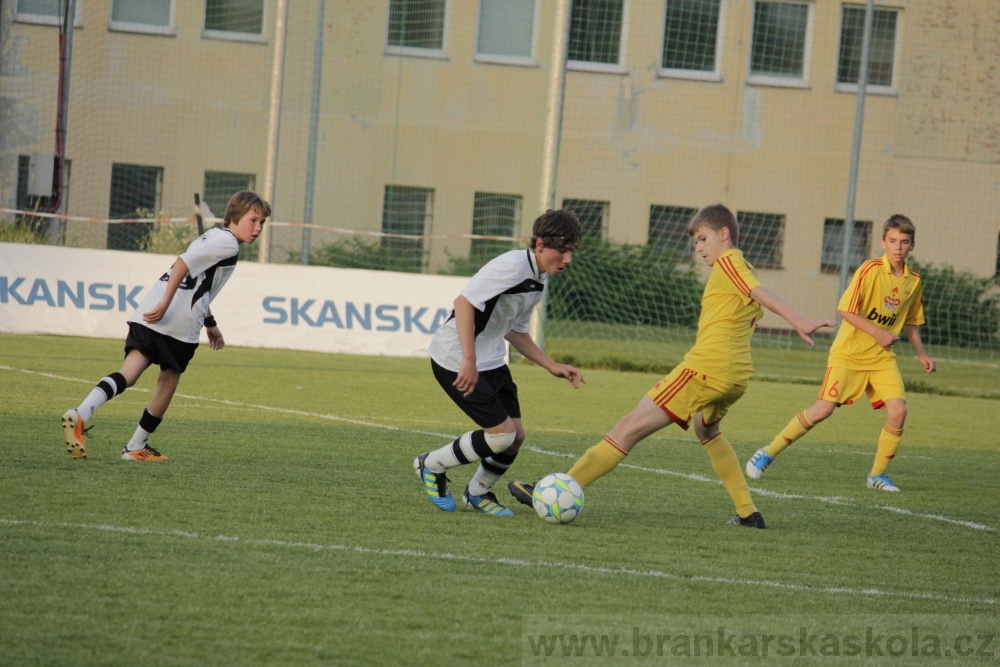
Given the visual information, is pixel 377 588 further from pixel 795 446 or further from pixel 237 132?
pixel 237 132

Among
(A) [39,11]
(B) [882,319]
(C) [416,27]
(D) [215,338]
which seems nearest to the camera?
(D) [215,338]

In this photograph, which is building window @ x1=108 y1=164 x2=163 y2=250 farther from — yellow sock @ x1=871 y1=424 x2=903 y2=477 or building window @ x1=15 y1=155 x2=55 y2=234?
yellow sock @ x1=871 y1=424 x2=903 y2=477

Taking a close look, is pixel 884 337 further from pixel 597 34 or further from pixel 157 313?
pixel 597 34

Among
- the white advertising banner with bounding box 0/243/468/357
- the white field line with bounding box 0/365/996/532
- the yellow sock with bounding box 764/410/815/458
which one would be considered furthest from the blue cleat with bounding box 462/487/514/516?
the white advertising banner with bounding box 0/243/468/357

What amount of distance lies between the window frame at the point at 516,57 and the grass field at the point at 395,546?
50.9 feet

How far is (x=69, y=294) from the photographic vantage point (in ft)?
52.1

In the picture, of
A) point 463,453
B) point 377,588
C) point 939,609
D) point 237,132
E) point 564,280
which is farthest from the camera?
point 237,132

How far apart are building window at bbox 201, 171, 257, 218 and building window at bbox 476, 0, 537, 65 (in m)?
5.37

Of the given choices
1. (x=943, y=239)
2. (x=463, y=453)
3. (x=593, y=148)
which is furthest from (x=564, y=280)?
(x=463, y=453)

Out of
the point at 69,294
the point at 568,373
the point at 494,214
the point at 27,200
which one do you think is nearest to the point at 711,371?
the point at 568,373

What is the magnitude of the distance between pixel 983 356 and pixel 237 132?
1464 centimetres

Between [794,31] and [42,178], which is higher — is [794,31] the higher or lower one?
the higher one

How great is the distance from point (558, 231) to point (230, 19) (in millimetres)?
19635

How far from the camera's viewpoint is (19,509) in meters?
5.31
